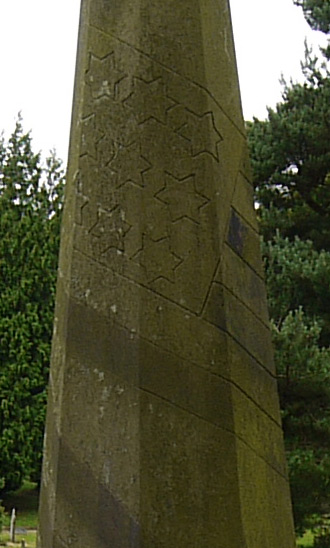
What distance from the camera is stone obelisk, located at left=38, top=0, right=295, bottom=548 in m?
2.20

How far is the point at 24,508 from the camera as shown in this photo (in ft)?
67.1

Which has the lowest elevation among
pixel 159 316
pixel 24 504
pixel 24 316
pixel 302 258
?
pixel 159 316

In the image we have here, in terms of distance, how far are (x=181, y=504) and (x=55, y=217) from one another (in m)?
19.8

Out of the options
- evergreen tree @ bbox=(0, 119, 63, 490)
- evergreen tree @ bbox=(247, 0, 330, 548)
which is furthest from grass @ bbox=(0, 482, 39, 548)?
evergreen tree @ bbox=(247, 0, 330, 548)

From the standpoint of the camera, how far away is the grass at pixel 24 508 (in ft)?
56.1

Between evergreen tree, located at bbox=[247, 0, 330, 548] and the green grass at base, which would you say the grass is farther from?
evergreen tree, located at bbox=[247, 0, 330, 548]

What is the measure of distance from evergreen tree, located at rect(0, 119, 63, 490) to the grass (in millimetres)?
848

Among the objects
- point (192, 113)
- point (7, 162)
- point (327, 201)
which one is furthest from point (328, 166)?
point (7, 162)

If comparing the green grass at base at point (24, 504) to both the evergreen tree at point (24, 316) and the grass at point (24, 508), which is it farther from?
the evergreen tree at point (24, 316)

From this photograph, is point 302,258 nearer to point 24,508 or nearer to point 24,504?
point 24,508

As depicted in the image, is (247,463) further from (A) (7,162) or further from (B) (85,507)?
(A) (7,162)

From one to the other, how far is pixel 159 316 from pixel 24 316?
58.8ft

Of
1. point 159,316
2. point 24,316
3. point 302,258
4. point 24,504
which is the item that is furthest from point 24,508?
point 159,316

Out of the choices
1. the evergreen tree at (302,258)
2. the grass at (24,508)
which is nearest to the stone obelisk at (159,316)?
the evergreen tree at (302,258)
